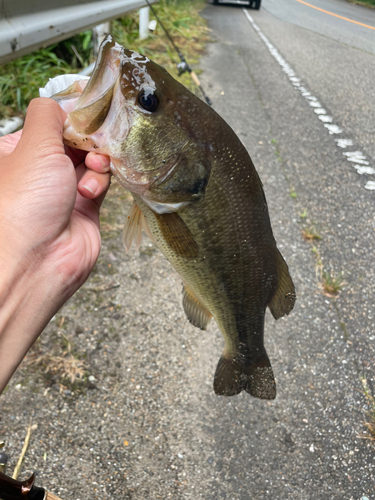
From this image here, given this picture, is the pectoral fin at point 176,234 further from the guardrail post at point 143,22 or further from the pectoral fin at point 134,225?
the guardrail post at point 143,22

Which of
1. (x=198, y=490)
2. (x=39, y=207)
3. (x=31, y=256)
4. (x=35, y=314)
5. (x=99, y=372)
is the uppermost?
(x=39, y=207)

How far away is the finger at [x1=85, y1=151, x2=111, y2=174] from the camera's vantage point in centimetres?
140

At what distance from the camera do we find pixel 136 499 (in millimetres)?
1857

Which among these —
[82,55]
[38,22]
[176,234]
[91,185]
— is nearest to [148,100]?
[91,185]

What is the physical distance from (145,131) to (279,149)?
13.2ft

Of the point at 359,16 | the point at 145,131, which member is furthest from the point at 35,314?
the point at 359,16

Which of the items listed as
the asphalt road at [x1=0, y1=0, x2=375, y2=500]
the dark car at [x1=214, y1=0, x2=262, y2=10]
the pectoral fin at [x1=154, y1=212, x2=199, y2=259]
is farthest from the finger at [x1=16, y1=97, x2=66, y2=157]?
the dark car at [x1=214, y1=0, x2=262, y2=10]

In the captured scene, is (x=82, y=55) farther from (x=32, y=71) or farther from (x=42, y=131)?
(x=42, y=131)

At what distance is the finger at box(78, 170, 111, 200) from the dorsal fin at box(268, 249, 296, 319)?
33.0 inches

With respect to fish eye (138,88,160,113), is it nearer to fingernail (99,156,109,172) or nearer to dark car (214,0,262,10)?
fingernail (99,156,109,172)

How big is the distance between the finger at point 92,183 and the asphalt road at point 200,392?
1263mm

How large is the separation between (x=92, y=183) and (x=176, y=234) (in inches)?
15.1

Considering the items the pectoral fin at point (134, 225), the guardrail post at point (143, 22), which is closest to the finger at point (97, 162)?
the pectoral fin at point (134, 225)

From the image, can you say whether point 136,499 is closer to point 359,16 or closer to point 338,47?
point 338,47
